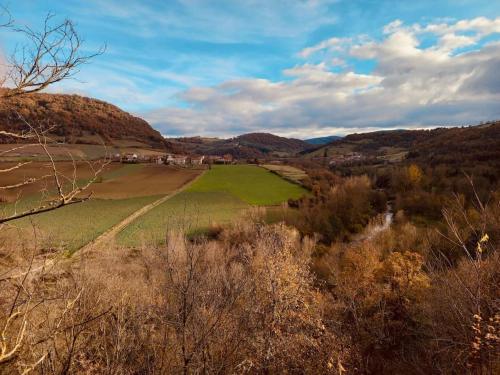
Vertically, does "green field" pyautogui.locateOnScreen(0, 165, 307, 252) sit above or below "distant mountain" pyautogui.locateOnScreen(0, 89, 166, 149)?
below

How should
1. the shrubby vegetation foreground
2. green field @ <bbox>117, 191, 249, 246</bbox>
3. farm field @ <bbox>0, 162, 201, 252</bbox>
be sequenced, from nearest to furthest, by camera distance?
the shrubby vegetation foreground → farm field @ <bbox>0, 162, 201, 252</bbox> → green field @ <bbox>117, 191, 249, 246</bbox>

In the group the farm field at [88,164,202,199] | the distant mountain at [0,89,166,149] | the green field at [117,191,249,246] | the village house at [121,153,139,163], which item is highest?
the distant mountain at [0,89,166,149]

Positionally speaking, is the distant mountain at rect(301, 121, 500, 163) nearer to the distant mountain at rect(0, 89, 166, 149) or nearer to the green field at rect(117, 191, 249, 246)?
the green field at rect(117, 191, 249, 246)

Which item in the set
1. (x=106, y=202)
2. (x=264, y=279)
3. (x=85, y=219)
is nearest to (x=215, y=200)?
(x=106, y=202)

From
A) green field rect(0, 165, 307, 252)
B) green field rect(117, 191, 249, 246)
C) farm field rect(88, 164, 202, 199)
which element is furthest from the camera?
farm field rect(88, 164, 202, 199)

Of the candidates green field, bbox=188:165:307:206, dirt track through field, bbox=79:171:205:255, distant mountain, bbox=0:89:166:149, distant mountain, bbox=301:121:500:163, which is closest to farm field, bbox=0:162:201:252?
dirt track through field, bbox=79:171:205:255

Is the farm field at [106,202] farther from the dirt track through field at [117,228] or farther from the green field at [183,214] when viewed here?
the green field at [183,214]

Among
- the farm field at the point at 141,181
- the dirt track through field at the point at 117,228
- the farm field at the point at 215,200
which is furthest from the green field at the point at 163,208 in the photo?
the farm field at the point at 141,181

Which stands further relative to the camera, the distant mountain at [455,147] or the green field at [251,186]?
the distant mountain at [455,147]
